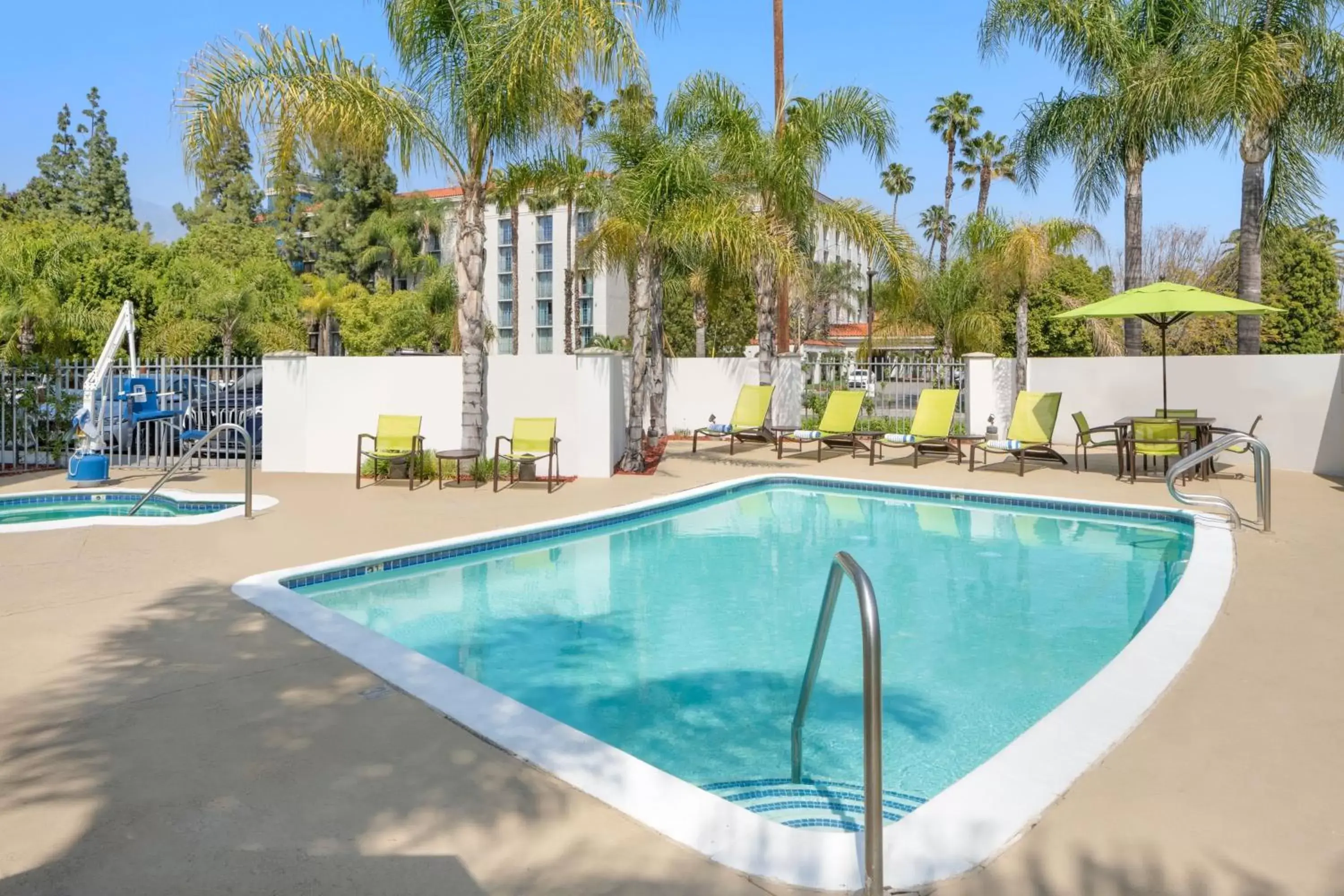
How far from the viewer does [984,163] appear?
42750 mm

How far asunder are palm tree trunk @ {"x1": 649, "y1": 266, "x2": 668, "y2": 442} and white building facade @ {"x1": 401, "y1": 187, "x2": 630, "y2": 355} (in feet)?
109

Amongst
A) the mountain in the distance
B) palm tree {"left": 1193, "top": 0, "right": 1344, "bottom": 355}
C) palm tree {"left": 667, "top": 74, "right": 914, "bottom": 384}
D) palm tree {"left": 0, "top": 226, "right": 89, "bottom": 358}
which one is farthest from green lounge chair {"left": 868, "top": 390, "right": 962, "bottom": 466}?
the mountain in the distance

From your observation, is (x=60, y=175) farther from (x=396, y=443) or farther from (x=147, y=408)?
(x=396, y=443)

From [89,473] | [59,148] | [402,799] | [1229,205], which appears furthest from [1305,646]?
[59,148]

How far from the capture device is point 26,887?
279 centimetres

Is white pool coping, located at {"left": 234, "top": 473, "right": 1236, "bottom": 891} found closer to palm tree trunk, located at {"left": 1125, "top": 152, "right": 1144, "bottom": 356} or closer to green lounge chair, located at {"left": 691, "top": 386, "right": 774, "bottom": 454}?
green lounge chair, located at {"left": 691, "top": 386, "right": 774, "bottom": 454}

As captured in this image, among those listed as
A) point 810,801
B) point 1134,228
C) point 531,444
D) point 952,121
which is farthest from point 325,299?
point 810,801

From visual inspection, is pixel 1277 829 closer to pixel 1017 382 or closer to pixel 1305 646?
pixel 1305 646

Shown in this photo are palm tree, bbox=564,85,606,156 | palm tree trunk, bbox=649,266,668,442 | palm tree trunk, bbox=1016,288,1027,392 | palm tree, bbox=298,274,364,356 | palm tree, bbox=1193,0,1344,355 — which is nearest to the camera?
palm tree, bbox=564,85,606,156

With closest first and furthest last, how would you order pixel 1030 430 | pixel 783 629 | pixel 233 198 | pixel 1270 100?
pixel 783 629 → pixel 1030 430 → pixel 1270 100 → pixel 233 198

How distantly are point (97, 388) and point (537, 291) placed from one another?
43141 mm

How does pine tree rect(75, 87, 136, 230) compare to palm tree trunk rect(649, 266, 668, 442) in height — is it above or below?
above

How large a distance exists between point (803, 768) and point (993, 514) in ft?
24.8

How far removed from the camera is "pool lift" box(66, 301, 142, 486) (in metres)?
12.2
